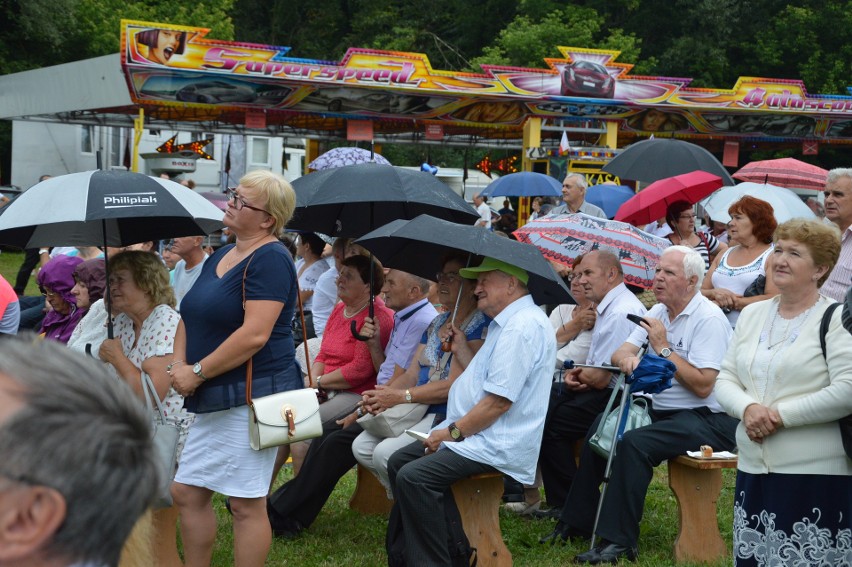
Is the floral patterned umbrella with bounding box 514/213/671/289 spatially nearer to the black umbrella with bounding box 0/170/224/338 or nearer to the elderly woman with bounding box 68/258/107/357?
the black umbrella with bounding box 0/170/224/338

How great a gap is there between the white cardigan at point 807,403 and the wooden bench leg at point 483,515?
1.26 metres

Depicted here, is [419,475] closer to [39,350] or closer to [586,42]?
[39,350]

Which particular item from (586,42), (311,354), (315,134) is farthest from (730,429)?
(586,42)

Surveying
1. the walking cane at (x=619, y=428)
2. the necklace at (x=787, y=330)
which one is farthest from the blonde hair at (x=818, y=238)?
the walking cane at (x=619, y=428)

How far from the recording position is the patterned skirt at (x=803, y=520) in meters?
4.06

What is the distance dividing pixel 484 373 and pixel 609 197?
9242 mm

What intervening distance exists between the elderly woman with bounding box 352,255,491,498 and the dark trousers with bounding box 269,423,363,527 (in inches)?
11.0

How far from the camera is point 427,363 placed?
18.0 ft

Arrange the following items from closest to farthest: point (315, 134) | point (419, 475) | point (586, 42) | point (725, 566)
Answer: point (419, 475)
point (725, 566)
point (315, 134)
point (586, 42)

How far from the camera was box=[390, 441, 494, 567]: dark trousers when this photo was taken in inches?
186

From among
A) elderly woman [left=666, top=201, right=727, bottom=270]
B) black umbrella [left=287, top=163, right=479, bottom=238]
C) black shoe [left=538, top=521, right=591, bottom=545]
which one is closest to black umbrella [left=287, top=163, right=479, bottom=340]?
black umbrella [left=287, top=163, right=479, bottom=238]

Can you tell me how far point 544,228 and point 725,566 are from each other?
2428 millimetres

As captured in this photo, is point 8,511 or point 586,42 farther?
point 586,42

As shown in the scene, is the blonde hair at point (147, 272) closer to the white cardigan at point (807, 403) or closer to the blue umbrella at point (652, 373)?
the blue umbrella at point (652, 373)
